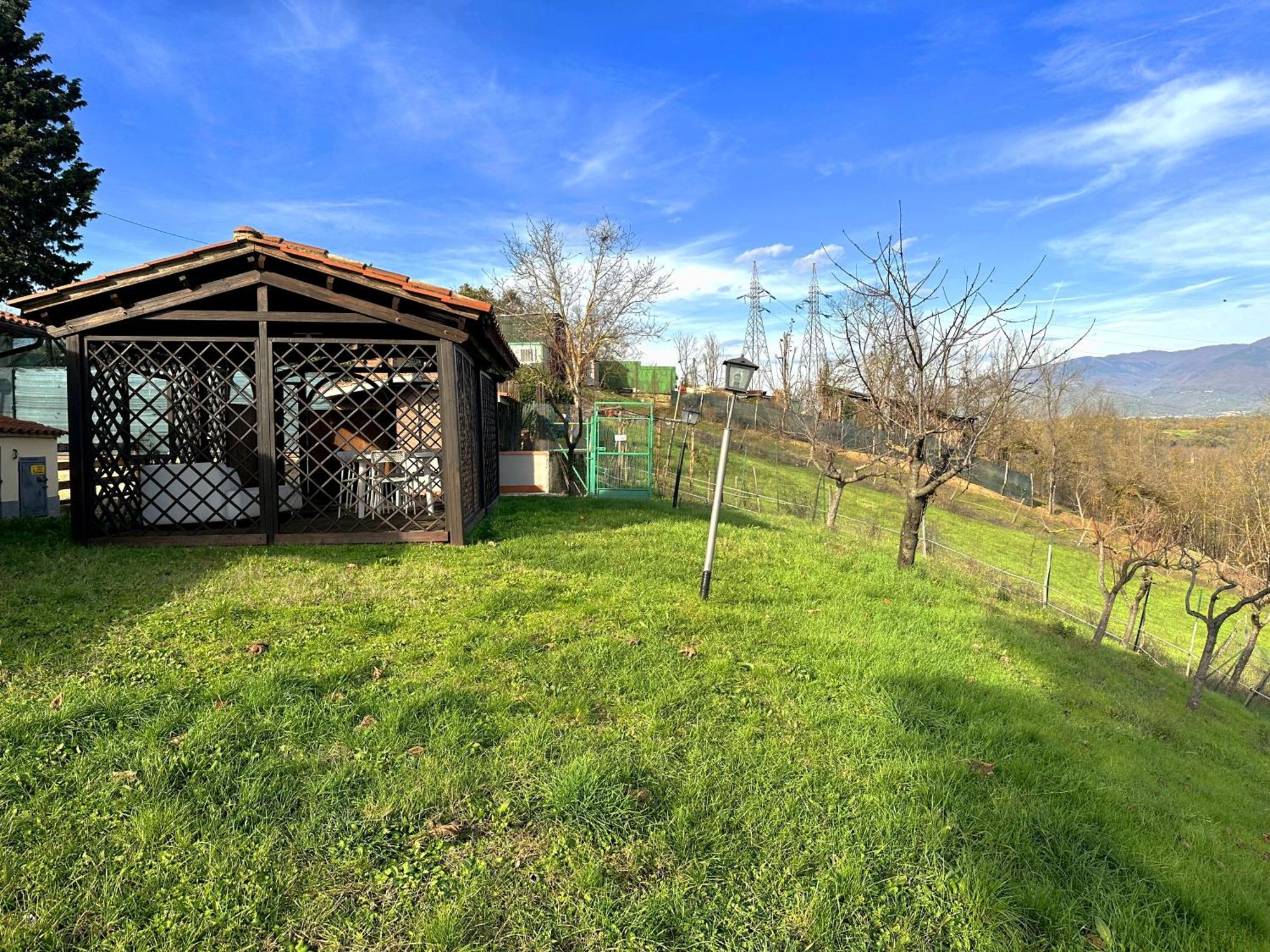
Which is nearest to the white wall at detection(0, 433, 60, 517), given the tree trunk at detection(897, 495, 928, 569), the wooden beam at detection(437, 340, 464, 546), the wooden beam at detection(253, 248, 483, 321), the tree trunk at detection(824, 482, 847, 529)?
the wooden beam at detection(253, 248, 483, 321)

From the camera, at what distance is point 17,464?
998 centimetres

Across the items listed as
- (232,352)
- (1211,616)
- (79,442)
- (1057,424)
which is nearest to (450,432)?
(232,352)

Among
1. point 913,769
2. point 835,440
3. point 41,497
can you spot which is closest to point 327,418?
point 41,497

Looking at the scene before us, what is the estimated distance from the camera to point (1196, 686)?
7816 mm

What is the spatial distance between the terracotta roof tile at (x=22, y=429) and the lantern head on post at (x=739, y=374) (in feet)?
35.8

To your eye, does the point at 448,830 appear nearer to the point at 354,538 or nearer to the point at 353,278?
the point at 354,538

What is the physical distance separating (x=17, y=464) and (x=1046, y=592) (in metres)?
17.5

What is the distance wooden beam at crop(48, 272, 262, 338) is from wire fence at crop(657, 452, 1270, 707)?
337 inches

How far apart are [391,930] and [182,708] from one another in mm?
1836

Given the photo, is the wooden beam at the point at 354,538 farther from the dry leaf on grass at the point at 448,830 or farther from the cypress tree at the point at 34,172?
the cypress tree at the point at 34,172

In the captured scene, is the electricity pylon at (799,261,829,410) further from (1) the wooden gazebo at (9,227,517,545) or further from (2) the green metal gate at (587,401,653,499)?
(1) the wooden gazebo at (9,227,517,545)

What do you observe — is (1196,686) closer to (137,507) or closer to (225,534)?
(225,534)

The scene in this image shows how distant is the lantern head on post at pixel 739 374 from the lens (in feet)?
18.9

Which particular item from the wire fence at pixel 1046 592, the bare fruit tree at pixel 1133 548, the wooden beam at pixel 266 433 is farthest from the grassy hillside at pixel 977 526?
the wooden beam at pixel 266 433
